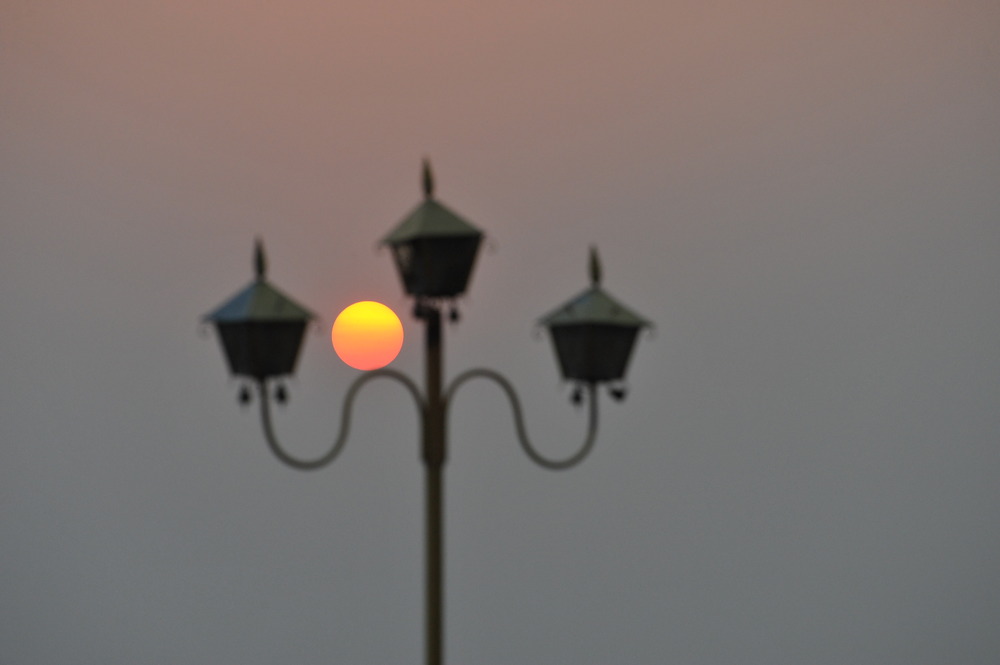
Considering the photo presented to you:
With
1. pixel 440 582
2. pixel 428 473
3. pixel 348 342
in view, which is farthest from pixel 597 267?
pixel 348 342

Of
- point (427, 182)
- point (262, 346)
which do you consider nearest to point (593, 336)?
point (427, 182)

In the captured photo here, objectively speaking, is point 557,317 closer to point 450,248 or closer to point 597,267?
point 597,267

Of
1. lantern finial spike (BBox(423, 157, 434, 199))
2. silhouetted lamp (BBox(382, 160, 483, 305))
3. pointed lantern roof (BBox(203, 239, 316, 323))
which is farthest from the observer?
lantern finial spike (BBox(423, 157, 434, 199))

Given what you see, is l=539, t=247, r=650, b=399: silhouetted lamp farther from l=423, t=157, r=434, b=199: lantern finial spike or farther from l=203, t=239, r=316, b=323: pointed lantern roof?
l=203, t=239, r=316, b=323: pointed lantern roof

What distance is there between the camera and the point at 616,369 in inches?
108

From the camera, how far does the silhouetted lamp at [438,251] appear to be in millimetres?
2600

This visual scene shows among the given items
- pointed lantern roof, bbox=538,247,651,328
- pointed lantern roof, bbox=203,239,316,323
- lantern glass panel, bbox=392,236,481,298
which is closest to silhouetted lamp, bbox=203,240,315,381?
pointed lantern roof, bbox=203,239,316,323

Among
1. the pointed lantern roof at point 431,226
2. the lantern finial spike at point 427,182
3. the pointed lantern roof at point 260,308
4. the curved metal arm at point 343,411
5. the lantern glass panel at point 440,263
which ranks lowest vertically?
the curved metal arm at point 343,411

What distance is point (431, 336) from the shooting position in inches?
105

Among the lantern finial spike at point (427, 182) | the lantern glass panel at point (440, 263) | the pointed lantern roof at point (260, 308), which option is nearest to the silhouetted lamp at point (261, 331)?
the pointed lantern roof at point (260, 308)

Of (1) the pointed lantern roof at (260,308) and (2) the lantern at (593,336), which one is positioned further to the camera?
(2) the lantern at (593,336)

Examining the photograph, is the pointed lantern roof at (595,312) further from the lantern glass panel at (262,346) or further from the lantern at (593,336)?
the lantern glass panel at (262,346)

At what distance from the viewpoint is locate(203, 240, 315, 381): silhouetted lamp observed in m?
2.50

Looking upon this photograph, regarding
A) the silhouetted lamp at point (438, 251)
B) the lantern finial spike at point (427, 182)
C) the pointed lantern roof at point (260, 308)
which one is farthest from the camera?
the lantern finial spike at point (427, 182)
